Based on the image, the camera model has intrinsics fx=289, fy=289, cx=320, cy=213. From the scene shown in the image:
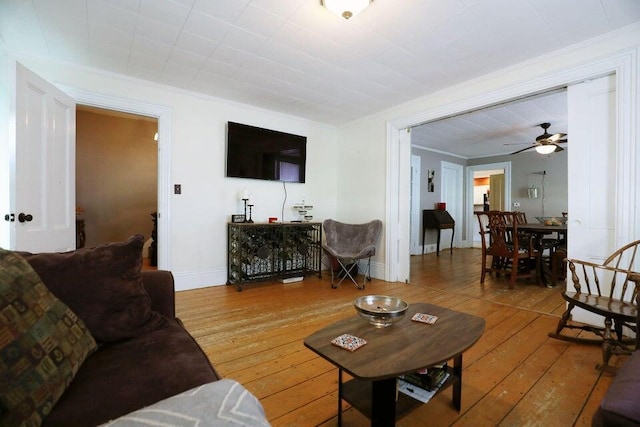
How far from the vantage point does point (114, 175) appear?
518 cm

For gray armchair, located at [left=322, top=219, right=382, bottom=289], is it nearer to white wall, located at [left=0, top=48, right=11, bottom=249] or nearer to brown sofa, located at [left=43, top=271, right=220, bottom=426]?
brown sofa, located at [left=43, top=271, right=220, bottom=426]

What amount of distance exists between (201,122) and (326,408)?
337 centimetres

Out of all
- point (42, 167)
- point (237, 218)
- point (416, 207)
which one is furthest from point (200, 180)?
point (416, 207)

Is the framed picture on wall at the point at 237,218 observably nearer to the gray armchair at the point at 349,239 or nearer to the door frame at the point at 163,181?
the door frame at the point at 163,181

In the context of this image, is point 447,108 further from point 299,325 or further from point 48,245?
point 48,245

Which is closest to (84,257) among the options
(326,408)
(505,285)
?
(326,408)

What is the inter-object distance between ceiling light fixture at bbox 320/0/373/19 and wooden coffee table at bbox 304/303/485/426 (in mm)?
1920

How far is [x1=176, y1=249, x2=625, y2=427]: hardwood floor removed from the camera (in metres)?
1.40

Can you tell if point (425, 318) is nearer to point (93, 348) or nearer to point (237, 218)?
point (93, 348)

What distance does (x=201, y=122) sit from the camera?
359 cm

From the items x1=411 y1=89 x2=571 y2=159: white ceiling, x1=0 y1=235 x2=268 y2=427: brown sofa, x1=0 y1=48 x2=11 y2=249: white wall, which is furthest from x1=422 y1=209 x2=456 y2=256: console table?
x1=0 y1=48 x2=11 y2=249: white wall

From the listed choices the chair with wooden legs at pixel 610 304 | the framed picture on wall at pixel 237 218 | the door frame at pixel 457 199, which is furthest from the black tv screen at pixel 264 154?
the door frame at pixel 457 199

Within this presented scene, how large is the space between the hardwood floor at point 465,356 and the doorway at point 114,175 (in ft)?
9.28

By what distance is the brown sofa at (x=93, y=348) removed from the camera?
28.8 inches
